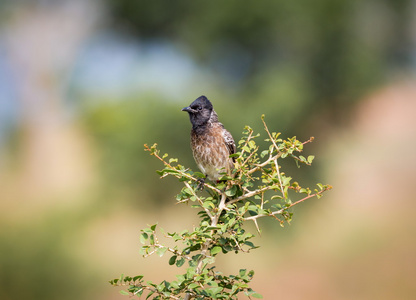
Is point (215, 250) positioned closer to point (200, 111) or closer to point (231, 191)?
point (231, 191)

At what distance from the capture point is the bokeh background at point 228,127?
7.59 m

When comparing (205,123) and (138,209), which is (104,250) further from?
(205,123)

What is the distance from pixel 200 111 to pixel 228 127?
5.31 metres

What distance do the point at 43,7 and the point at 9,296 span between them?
808 centimetres

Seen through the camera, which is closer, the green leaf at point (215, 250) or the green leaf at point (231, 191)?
the green leaf at point (215, 250)

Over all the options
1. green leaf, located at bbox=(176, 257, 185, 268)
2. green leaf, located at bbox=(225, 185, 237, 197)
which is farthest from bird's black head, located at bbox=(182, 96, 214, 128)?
green leaf, located at bbox=(176, 257, 185, 268)

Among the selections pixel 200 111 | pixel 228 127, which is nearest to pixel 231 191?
pixel 200 111

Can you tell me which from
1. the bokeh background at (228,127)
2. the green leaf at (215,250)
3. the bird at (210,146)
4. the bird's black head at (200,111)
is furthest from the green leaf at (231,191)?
the bokeh background at (228,127)

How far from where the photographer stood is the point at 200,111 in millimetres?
2631

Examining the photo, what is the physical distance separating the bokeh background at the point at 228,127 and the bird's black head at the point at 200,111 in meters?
3.62

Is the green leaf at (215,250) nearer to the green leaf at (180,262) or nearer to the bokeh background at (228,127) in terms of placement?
the green leaf at (180,262)

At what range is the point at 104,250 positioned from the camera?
965cm

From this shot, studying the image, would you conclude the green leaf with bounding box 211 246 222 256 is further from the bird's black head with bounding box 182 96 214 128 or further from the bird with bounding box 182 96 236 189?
the bird with bounding box 182 96 236 189

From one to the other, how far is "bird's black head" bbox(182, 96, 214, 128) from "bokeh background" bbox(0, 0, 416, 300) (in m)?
3.62
